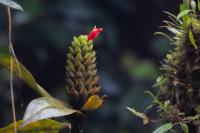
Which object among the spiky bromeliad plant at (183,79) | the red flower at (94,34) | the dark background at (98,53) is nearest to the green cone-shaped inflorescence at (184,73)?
the spiky bromeliad plant at (183,79)

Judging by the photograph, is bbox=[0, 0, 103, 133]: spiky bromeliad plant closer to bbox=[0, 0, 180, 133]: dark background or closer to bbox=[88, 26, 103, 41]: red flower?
bbox=[88, 26, 103, 41]: red flower

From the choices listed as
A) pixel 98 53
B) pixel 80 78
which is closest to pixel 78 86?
pixel 80 78

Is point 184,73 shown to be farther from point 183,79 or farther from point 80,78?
point 80,78

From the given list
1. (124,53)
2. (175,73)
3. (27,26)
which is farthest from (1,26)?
(175,73)

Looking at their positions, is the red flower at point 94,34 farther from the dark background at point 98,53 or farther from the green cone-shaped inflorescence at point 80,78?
the dark background at point 98,53

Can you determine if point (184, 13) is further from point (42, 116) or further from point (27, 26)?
point (27, 26)

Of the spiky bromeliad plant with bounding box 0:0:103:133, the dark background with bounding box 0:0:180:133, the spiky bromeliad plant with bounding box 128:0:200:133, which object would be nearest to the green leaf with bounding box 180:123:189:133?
the spiky bromeliad plant with bounding box 128:0:200:133
